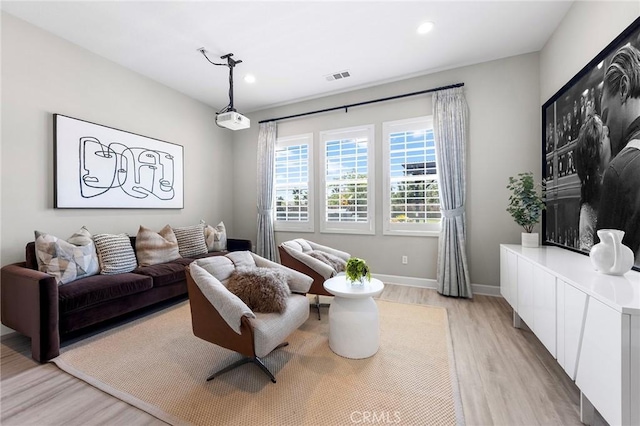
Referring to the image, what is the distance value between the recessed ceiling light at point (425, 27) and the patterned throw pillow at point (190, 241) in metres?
3.88

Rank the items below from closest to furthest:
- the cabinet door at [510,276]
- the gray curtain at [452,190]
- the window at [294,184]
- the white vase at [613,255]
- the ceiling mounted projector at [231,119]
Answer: the white vase at [613,255] < the cabinet door at [510,276] < the ceiling mounted projector at [231,119] < the gray curtain at [452,190] < the window at [294,184]

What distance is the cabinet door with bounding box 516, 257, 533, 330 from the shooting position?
6.82ft

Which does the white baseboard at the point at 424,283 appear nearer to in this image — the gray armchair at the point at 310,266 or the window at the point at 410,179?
the window at the point at 410,179

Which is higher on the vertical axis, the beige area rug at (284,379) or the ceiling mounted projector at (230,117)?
the ceiling mounted projector at (230,117)

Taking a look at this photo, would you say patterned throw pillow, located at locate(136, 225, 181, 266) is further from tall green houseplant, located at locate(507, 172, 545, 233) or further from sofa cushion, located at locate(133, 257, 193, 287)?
tall green houseplant, located at locate(507, 172, 545, 233)

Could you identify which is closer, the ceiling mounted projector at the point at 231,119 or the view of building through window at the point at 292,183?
the ceiling mounted projector at the point at 231,119

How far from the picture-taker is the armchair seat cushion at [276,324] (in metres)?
1.61

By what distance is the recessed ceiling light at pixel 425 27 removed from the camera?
269 cm

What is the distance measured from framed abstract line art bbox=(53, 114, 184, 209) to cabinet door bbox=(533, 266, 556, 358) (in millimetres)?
4514

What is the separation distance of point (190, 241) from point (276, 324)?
2563 millimetres

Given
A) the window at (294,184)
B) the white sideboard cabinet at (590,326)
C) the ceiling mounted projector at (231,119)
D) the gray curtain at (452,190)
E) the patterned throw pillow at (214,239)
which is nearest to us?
the white sideboard cabinet at (590,326)

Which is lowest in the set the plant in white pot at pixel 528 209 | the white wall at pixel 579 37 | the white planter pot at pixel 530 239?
the white planter pot at pixel 530 239

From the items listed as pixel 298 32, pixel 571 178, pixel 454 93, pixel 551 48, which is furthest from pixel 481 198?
pixel 298 32

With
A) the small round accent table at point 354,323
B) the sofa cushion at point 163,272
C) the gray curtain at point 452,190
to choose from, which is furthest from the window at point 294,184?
the small round accent table at point 354,323
